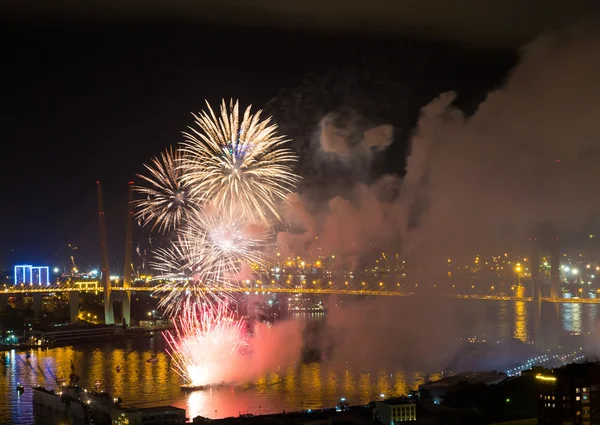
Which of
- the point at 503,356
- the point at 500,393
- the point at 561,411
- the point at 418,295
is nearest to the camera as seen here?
the point at 561,411

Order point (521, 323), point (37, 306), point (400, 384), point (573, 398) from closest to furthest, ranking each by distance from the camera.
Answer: point (573, 398)
point (400, 384)
point (521, 323)
point (37, 306)

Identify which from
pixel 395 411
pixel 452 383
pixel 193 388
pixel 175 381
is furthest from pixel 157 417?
pixel 452 383

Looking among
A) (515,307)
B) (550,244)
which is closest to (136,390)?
(550,244)

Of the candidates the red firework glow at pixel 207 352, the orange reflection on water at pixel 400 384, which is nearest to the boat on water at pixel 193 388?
the red firework glow at pixel 207 352

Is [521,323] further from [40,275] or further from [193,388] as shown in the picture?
[40,275]

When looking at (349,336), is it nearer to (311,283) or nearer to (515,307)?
(311,283)

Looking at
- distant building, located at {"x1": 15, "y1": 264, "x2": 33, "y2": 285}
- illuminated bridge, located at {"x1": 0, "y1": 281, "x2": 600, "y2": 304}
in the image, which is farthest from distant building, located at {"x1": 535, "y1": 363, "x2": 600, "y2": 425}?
distant building, located at {"x1": 15, "y1": 264, "x2": 33, "y2": 285}
